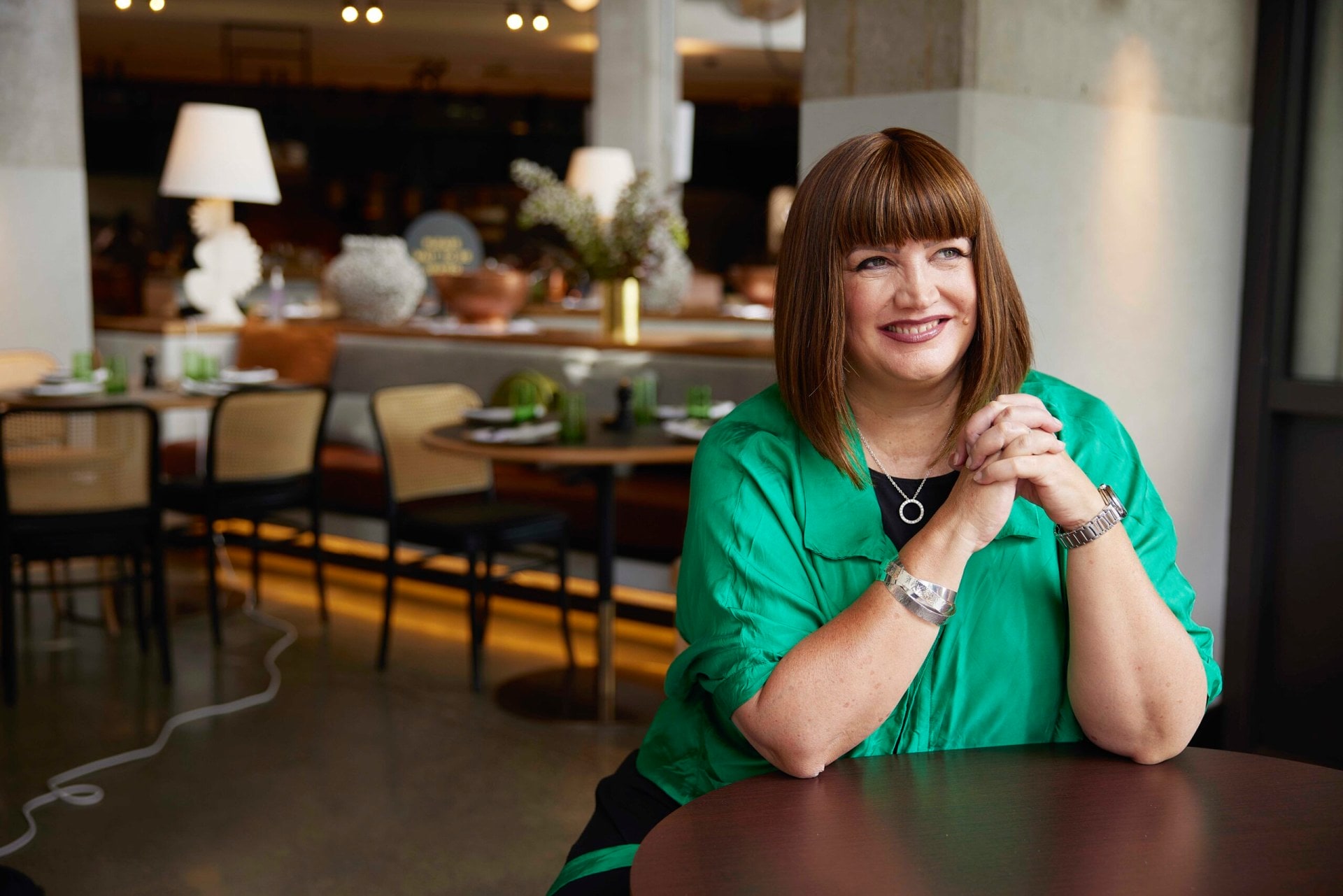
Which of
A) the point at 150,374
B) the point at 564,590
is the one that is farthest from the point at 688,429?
the point at 150,374

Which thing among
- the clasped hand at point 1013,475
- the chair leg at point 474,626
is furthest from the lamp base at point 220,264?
the clasped hand at point 1013,475

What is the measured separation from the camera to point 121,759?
136 inches

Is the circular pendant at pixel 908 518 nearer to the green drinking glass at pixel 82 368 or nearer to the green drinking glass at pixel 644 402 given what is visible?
the green drinking glass at pixel 644 402

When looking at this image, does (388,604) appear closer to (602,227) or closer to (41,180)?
(602,227)

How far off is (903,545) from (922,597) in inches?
6.0

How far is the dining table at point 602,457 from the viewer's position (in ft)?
11.6

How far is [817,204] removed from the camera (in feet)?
4.53

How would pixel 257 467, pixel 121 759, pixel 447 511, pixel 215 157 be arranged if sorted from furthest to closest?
pixel 215 157
pixel 257 467
pixel 447 511
pixel 121 759

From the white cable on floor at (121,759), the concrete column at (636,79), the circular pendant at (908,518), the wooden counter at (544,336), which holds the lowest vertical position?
the white cable on floor at (121,759)

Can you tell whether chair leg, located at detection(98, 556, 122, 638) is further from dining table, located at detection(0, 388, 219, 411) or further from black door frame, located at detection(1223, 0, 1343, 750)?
black door frame, located at detection(1223, 0, 1343, 750)

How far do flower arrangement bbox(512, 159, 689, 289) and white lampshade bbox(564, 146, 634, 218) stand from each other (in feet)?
5.65

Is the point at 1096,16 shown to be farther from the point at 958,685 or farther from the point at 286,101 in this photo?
the point at 286,101

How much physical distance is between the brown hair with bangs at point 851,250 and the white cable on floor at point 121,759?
244cm

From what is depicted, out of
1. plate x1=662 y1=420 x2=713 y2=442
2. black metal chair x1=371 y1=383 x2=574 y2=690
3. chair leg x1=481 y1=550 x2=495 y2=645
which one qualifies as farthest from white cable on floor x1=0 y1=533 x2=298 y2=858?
plate x1=662 y1=420 x2=713 y2=442
